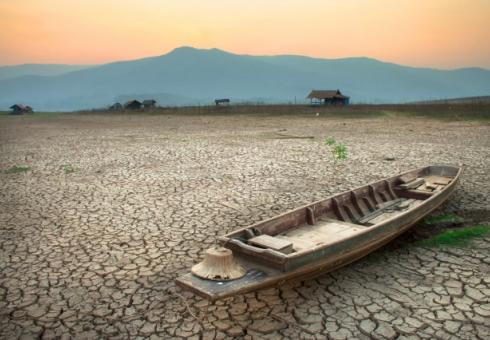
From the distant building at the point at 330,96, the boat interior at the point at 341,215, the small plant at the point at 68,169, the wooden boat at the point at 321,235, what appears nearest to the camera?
the wooden boat at the point at 321,235

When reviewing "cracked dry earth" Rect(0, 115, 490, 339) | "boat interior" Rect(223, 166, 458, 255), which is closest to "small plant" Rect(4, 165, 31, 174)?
"cracked dry earth" Rect(0, 115, 490, 339)

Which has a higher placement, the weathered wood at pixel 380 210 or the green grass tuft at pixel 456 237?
the weathered wood at pixel 380 210

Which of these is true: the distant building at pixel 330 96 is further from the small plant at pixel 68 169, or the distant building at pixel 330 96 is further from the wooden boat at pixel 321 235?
the wooden boat at pixel 321 235

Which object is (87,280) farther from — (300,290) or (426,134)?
(426,134)

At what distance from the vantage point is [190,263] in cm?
582

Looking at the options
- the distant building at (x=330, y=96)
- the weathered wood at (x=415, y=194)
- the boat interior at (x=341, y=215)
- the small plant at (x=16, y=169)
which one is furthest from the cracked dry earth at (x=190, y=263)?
the distant building at (x=330, y=96)

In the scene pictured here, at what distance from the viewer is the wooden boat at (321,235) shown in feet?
13.7

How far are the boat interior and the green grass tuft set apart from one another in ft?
2.15

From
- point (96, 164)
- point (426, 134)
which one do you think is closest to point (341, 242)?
point (96, 164)

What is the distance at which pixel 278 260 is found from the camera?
420cm

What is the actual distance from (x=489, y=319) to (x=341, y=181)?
6.51m

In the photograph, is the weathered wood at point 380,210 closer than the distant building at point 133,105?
Yes

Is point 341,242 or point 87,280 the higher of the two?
point 341,242

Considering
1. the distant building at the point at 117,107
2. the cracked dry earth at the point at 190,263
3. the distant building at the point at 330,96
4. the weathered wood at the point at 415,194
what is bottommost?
the cracked dry earth at the point at 190,263
